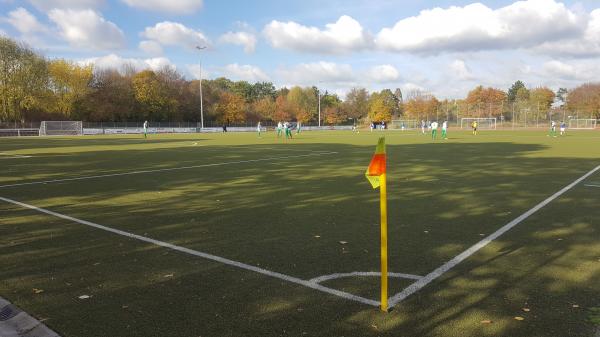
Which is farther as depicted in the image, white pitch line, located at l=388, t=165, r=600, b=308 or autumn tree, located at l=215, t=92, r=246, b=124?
autumn tree, located at l=215, t=92, r=246, b=124

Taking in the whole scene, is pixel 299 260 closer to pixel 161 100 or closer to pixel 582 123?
pixel 161 100

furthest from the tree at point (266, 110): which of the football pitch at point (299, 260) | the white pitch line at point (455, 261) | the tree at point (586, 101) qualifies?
the white pitch line at point (455, 261)

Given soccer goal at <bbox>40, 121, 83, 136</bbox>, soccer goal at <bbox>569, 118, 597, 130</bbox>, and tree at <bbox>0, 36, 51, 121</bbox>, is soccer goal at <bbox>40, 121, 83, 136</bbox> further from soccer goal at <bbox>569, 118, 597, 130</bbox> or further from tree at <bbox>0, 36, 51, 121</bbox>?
soccer goal at <bbox>569, 118, 597, 130</bbox>

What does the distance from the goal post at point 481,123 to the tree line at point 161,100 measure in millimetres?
4913

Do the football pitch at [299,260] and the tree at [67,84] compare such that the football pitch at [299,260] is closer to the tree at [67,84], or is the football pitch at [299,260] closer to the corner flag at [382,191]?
the corner flag at [382,191]

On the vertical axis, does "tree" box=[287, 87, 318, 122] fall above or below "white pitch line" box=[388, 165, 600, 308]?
above

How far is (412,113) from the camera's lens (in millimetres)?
126875

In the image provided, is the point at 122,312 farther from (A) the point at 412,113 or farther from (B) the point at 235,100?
(A) the point at 412,113

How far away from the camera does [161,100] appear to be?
83750mm

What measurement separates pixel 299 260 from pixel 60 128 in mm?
65923

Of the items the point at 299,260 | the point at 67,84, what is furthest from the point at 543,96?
the point at 299,260

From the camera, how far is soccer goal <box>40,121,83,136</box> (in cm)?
6116

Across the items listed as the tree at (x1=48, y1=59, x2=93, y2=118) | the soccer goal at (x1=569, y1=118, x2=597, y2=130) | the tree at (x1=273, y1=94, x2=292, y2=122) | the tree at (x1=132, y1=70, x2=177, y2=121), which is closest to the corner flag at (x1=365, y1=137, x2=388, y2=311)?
the tree at (x1=48, y1=59, x2=93, y2=118)

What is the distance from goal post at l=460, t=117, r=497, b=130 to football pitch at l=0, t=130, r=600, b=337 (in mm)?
83463
